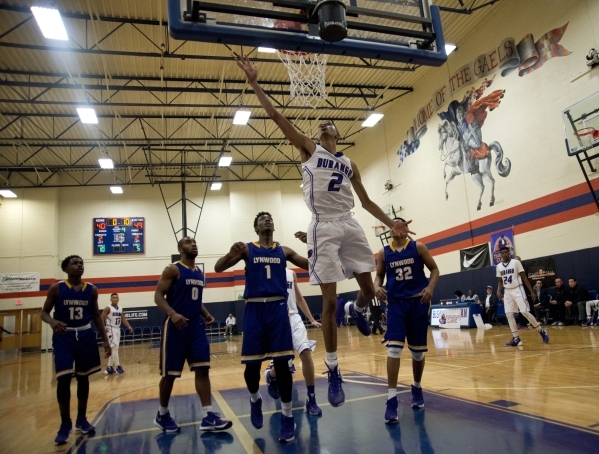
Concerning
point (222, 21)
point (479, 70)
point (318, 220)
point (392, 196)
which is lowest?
point (318, 220)

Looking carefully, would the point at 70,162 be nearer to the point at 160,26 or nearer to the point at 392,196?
the point at 160,26

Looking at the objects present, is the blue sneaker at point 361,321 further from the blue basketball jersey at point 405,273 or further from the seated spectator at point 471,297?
the seated spectator at point 471,297

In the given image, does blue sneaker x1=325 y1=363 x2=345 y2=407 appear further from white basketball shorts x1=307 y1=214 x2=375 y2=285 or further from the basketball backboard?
the basketball backboard

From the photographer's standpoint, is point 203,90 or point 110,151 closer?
point 203,90

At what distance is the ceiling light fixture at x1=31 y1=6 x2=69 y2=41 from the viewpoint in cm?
1078

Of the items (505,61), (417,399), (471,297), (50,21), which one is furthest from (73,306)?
(505,61)

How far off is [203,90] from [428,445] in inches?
630

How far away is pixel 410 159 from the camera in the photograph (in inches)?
758

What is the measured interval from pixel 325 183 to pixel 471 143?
13.2 metres

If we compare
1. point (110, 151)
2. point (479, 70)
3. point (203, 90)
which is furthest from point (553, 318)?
point (110, 151)

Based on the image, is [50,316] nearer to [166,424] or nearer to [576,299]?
[166,424]

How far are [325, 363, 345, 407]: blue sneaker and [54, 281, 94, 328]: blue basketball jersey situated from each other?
2.76 meters

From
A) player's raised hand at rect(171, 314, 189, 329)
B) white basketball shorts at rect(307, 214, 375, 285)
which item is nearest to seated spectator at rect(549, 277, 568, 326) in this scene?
white basketball shorts at rect(307, 214, 375, 285)

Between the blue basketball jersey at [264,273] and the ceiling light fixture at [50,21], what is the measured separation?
33.3 feet
